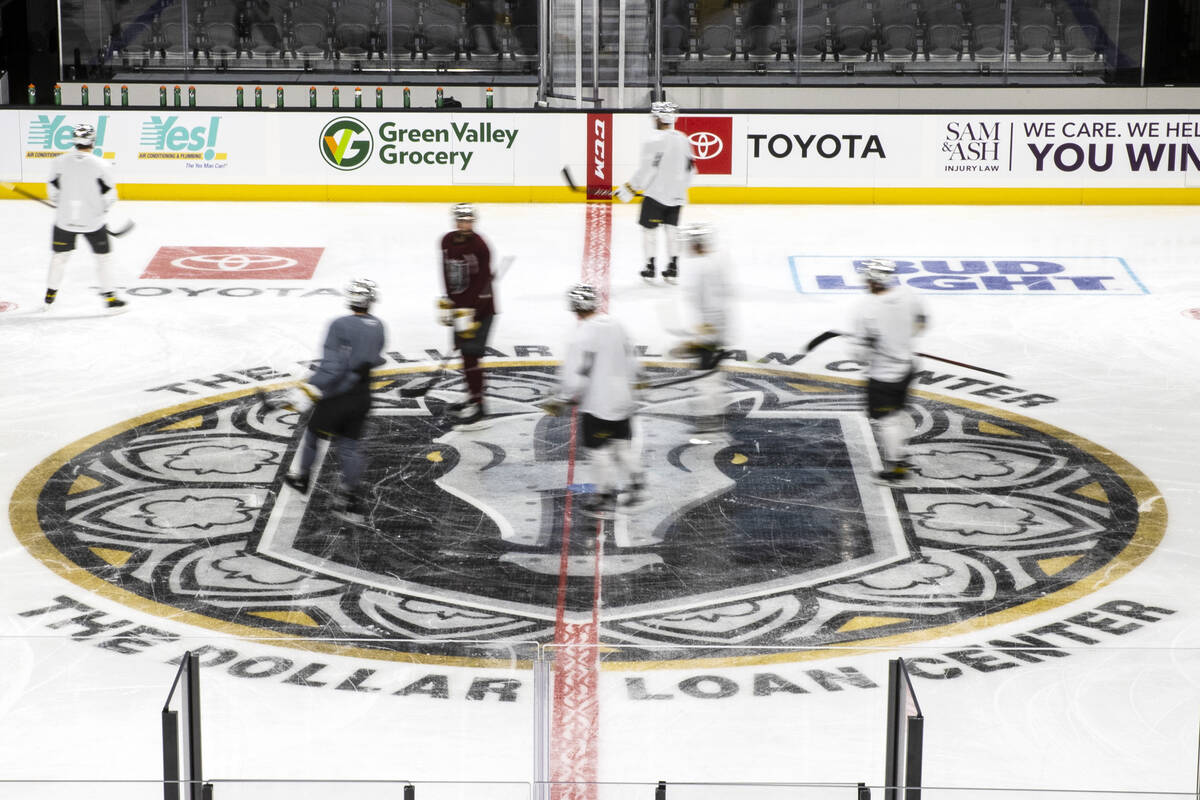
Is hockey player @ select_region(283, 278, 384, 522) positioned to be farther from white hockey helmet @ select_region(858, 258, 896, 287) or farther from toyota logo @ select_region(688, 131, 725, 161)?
toyota logo @ select_region(688, 131, 725, 161)

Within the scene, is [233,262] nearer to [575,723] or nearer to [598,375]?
[598,375]

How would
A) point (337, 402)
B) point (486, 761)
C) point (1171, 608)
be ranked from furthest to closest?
point (337, 402) → point (1171, 608) → point (486, 761)

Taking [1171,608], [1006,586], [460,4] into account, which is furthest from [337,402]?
[460,4]

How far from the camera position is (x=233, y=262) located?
14984mm

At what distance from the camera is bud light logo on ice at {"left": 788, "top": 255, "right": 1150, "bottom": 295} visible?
14.1 meters

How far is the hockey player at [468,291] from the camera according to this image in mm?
10008

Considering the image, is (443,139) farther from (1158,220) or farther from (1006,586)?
(1006,586)

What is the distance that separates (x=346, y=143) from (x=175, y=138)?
5.90 ft

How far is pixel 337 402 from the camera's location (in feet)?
28.3

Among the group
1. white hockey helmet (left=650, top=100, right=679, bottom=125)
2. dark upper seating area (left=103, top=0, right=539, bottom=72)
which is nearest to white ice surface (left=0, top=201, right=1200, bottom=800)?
white hockey helmet (left=650, top=100, right=679, bottom=125)

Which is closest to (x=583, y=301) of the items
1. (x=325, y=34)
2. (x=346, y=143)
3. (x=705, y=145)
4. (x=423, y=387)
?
(x=423, y=387)

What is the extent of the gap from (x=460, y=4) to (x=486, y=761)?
1883cm

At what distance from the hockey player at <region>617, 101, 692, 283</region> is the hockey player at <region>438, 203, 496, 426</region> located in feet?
13.1

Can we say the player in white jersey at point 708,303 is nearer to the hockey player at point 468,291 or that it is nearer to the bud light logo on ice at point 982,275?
the hockey player at point 468,291
